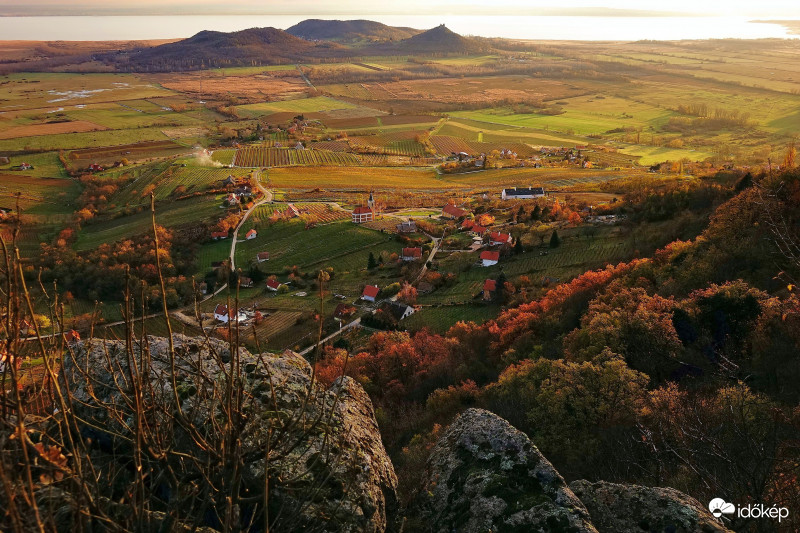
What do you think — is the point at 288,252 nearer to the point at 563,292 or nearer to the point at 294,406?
the point at 563,292

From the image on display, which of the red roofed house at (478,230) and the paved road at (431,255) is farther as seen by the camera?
the red roofed house at (478,230)

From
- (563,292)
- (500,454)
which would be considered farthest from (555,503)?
(563,292)

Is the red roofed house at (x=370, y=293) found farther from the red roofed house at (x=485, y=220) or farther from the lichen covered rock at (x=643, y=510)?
the lichen covered rock at (x=643, y=510)

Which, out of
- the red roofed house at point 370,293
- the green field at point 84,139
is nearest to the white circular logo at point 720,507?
the red roofed house at point 370,293

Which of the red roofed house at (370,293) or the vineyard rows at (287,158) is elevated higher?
the vineyard rows at (287,158)

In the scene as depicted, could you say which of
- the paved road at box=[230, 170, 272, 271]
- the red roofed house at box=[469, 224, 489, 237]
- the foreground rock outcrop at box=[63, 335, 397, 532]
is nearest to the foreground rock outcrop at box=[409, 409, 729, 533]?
the foreground rock outcrop at box=[63, 335, 397, 532]

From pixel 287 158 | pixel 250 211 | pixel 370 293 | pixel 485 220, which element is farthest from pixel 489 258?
pixel 287 158
